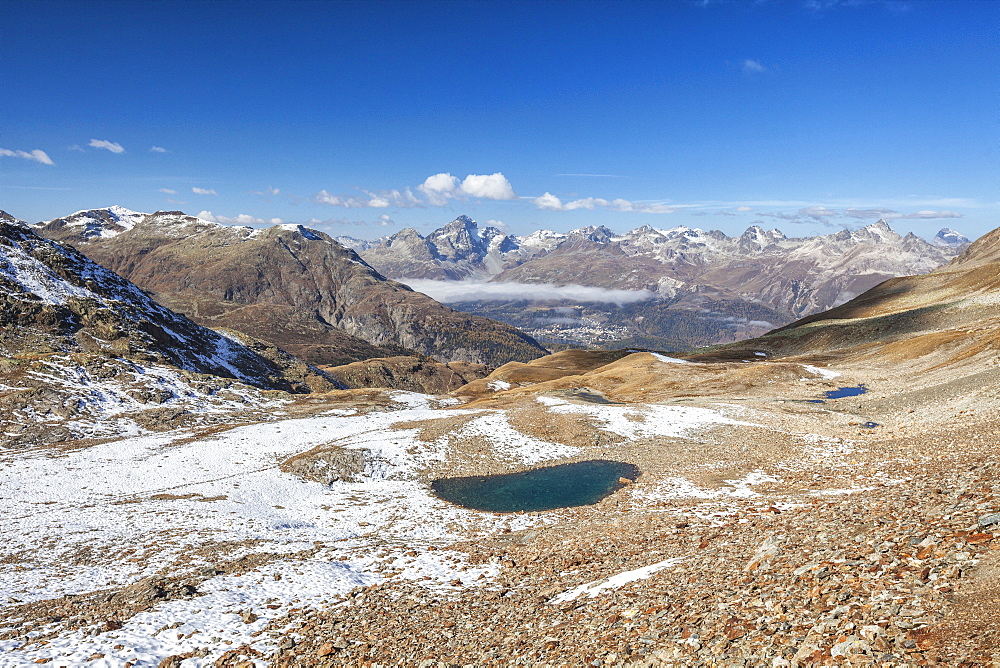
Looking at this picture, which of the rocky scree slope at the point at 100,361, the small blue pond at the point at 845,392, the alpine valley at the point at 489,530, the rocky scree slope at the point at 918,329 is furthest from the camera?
the rocky scree slope at the point at 918,329

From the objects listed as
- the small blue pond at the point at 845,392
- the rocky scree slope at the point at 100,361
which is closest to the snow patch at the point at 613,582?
the rocky scree slope at the point at 100,361

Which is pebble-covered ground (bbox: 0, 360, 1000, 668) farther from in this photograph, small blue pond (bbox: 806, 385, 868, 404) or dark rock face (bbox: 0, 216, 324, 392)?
dark rock face (bbox: 0, 216, 324, 392)

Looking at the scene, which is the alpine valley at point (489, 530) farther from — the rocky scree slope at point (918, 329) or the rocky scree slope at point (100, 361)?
the rocky scree slope at point (918, 329)

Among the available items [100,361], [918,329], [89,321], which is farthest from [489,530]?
[918,329]

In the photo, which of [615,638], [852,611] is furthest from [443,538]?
[852,611]

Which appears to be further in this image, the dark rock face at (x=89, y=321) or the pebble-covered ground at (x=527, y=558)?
the dark rock face at (x=89, y=321)

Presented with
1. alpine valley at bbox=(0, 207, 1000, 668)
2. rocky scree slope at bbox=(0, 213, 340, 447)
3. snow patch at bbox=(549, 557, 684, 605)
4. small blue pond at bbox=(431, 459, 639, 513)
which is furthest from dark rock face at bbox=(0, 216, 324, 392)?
snow patch at bbox=(549, 557, 684, 605)

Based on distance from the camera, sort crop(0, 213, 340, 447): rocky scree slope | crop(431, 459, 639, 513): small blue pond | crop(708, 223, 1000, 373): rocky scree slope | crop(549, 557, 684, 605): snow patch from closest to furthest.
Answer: crop(549, 557, 684, 605): snow patch, crop(431, 459, 639, 513): small blue pond, crop(0, 213, 340, 447): rocky scree slope, crop(708, 223, 1000, 373): rocky scree slope

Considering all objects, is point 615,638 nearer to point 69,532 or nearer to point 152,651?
point 152,651

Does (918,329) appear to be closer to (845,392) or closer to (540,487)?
(845,392)
